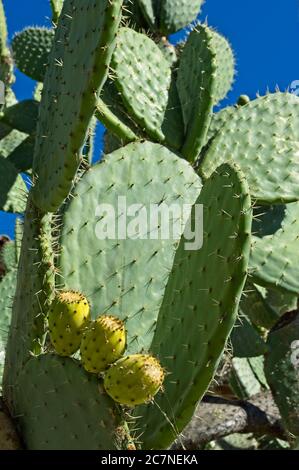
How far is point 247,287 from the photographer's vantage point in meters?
2.69

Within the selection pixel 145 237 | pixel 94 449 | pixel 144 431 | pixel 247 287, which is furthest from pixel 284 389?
pixel 94 449

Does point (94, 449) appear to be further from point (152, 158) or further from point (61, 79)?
point (152, 158)

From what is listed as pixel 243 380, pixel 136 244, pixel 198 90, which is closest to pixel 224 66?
pixel 198 90

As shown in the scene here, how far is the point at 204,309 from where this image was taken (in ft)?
4.31

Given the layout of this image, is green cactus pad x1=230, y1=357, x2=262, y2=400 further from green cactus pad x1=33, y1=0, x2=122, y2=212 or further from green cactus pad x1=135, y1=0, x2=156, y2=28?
green cactus pad x1=33, y1=0, x2=122, y2=212

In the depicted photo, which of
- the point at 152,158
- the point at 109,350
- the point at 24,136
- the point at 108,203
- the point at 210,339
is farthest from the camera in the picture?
the point at 24,136

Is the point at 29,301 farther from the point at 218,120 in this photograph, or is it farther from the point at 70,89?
the point at 218,120

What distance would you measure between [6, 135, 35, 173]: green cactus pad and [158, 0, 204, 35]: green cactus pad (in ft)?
2.36

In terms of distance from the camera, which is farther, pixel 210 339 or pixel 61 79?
pixel 61 79

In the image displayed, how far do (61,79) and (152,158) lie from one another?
17.3 inches

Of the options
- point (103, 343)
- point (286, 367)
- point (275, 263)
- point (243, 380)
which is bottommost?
point (243, 380)

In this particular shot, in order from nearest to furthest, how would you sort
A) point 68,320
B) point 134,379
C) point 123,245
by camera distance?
point 134,379 → point 68,320 → point 123,245

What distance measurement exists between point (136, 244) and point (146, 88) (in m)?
0.76

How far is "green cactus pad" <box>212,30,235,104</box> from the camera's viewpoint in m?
2.83
